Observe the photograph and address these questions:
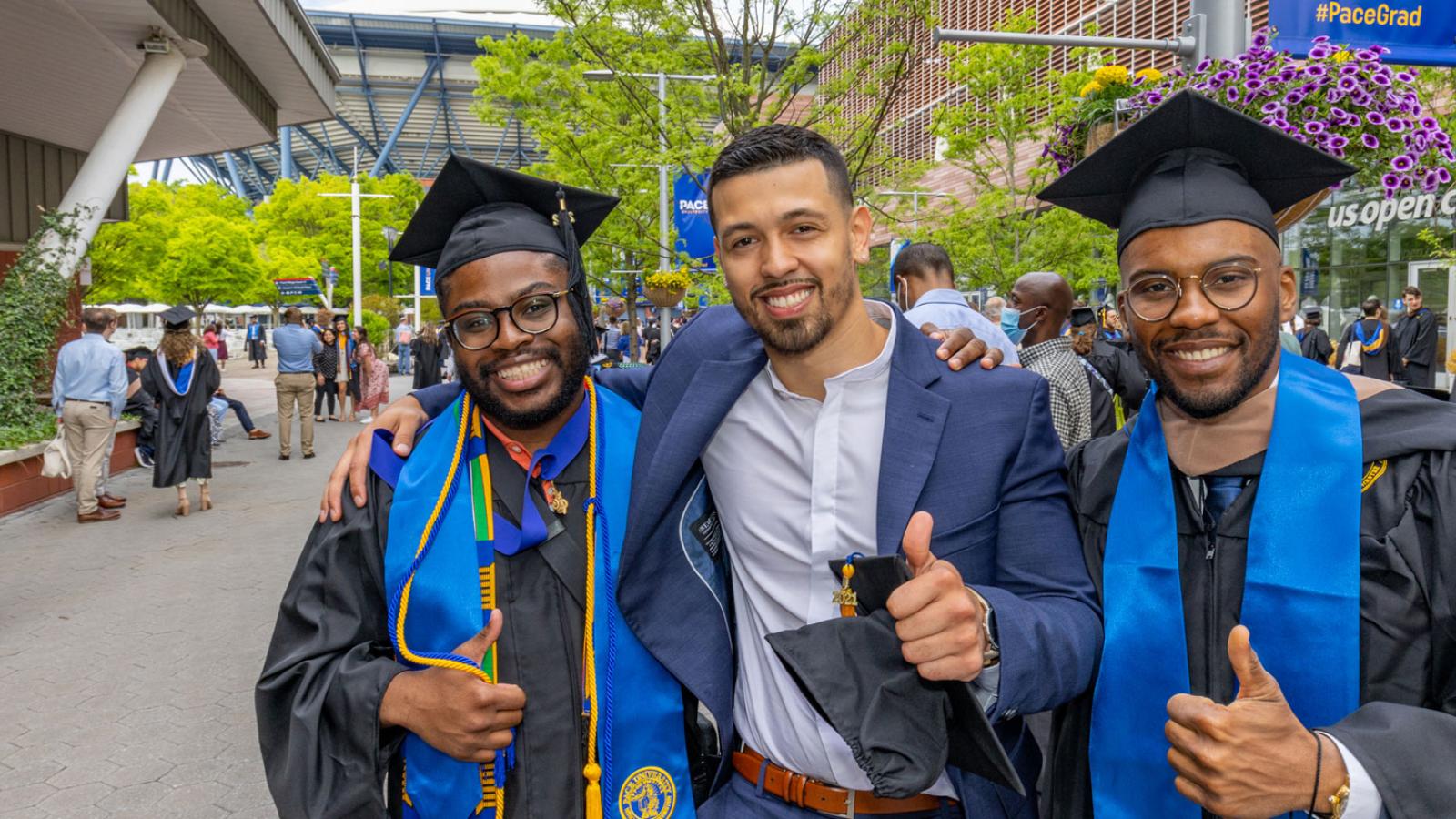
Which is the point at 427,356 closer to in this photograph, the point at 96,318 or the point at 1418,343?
the point at 96,318

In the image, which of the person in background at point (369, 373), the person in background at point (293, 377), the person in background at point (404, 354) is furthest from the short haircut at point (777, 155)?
the person in background at point (404, 354)

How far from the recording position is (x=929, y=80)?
23.6m

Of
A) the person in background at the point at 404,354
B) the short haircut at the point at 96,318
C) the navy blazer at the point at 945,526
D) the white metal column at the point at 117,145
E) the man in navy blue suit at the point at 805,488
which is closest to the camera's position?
the navy blazer at the point at 945,526

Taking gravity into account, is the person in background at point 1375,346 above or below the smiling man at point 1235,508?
above

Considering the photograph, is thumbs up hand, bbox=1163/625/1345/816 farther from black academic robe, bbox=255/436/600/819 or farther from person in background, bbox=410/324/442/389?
person in background, bbox=410/324/442/389

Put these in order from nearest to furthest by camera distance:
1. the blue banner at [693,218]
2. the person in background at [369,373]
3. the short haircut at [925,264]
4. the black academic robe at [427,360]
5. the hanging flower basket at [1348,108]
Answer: the hanging flower basket at [1348,108]
the short haircut at [925,264]
the blue banner at [693,218]
the black academic robe at [427,360]
the person in background at [369,373]

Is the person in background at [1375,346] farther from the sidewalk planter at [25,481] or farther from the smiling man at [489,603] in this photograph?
the sidewalk planter at [25,481]

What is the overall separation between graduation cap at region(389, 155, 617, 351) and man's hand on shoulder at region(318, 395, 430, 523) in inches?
15.1

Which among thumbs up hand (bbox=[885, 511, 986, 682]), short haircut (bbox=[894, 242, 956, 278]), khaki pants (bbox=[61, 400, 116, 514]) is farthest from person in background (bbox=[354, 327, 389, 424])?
thumbs up hand (bbox=[885, 511, 986, 682])

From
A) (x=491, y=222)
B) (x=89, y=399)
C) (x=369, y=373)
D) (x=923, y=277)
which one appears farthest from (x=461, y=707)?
(x=369, y=373)

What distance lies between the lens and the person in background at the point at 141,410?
12945 millimetres

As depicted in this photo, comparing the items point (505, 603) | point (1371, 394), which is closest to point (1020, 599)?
point (1371, 394)

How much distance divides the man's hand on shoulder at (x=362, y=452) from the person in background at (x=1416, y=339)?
14661 mm

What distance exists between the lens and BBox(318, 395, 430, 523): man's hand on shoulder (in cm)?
220
